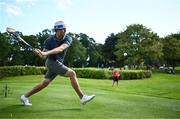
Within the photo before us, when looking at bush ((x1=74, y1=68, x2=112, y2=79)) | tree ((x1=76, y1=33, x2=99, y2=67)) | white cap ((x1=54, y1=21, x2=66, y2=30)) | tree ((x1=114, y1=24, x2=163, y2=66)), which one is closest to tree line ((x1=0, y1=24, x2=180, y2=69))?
tree ((x1=114, y1=24, x2=163, y2=66))

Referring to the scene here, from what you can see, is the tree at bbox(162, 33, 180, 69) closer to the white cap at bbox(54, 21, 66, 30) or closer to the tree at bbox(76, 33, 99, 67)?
the tree at bbox(76, 33, 99, 67)

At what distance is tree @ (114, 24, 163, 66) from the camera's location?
313 feet

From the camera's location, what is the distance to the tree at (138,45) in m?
95.4

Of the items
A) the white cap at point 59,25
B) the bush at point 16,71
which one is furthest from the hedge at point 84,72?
the white cap at point 59,25

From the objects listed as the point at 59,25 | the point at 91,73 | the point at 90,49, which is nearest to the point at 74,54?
the point at 90,49

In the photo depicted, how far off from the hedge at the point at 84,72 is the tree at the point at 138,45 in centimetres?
2780

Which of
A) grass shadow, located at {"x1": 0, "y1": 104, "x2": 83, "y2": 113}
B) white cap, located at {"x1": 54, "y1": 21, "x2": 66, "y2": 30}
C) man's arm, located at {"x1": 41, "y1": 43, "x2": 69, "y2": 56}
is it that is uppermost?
white cap, located at {"x1": 54, "y1": 21, "x2": 66, "y2": 30}

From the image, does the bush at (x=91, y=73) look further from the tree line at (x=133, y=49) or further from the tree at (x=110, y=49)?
the tree at (x=110, y=49)

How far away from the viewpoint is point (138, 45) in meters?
97.2

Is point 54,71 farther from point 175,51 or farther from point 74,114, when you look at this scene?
point 175,51

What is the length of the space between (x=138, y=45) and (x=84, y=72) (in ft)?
139

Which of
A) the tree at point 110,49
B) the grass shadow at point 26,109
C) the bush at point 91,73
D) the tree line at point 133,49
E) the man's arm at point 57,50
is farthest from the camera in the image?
the tree at point 110,49

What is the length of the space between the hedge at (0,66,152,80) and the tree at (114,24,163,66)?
2780 centimetres

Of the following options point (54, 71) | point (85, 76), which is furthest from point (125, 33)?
point (54, 71)
